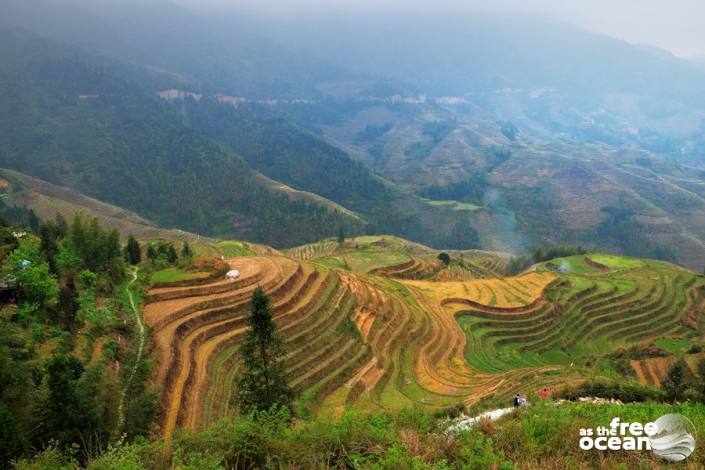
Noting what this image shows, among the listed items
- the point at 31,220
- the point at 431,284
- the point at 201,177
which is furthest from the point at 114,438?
the point at 201,177

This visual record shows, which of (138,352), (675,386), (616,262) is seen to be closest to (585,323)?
(616,262)

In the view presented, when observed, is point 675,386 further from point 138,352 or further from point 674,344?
point 674,344

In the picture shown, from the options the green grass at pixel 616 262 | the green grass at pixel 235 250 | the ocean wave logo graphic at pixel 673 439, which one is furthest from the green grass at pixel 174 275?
the green grass at pixel 616 262

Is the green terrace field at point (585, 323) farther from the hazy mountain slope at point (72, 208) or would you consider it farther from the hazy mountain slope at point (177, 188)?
the hazy mountain slope at point (177, 188)

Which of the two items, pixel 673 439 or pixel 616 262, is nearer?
pixel 673 439

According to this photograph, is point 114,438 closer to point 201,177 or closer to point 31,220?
point 31,220

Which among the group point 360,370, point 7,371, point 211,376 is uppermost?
point 7,371

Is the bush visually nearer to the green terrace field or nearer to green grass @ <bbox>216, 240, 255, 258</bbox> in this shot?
Result: the green terrace field

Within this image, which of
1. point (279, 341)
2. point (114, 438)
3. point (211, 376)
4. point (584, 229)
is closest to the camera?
point (114, 438)
